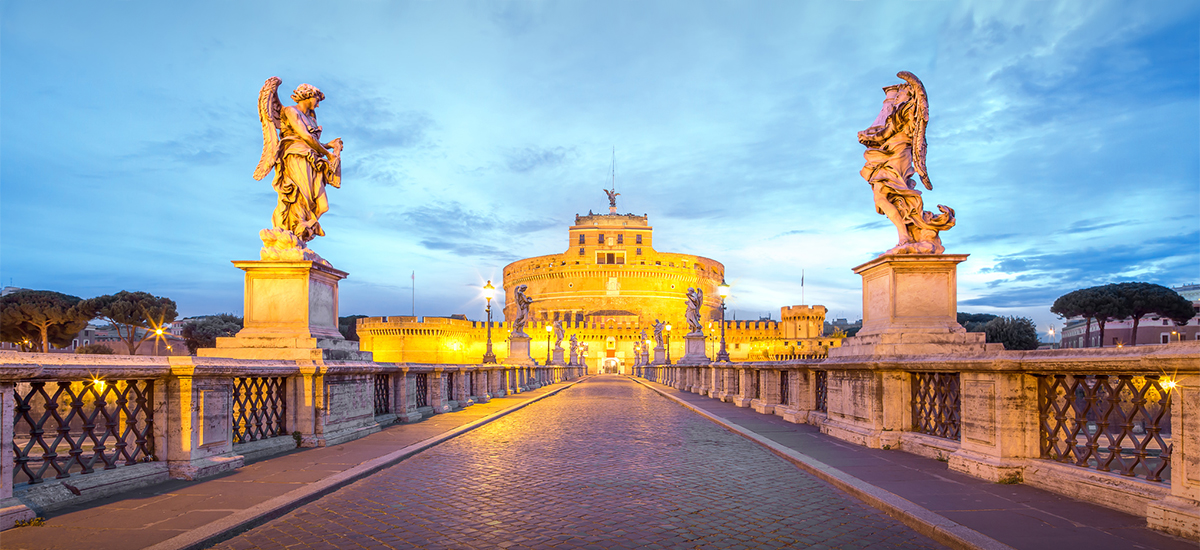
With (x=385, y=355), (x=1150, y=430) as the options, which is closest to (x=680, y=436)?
(x=1150, y=430)

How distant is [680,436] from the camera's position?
36.8 feet

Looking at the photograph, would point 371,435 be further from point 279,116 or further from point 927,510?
point 927,510

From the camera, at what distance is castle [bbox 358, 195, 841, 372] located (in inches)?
3964

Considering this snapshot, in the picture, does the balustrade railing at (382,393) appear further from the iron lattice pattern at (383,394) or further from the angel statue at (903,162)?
the angel statue at (903,162)

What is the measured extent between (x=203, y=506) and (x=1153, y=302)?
79415 millimetres

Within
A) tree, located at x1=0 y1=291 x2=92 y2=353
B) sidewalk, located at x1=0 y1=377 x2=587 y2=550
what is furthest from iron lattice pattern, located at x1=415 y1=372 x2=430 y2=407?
tree, located at x1=0 y1=291 x2=92 y2=353

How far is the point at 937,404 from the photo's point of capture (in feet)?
26.0

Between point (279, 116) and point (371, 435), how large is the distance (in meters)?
4.56

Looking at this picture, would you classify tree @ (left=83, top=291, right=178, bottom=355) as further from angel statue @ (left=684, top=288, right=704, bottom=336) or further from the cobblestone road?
the cobblestone road

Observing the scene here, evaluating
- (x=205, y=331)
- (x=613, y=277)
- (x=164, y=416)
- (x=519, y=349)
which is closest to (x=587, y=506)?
(x=164, y=416)

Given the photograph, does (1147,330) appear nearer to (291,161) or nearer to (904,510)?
(904,510)

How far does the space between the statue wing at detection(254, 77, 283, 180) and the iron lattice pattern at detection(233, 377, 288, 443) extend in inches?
112

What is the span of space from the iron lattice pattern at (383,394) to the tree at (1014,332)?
6387 cm

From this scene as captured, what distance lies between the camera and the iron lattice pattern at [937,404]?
24.4 ft
